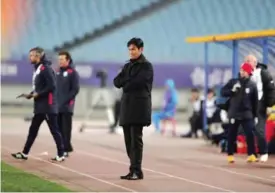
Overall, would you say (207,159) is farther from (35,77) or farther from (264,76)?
(35,77)

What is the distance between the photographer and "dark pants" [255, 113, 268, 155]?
15.6 m

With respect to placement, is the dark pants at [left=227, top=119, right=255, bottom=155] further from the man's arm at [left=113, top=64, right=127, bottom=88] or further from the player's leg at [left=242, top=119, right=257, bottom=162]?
the man's arm at [left=113, top=64, right=127, bottom=88]

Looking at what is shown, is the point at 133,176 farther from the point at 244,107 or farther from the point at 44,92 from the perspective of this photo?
the point at 244,107

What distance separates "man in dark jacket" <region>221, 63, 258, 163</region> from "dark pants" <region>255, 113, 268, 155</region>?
50 cm

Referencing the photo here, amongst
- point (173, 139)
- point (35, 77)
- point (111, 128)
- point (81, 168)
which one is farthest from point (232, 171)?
point (111, 128)

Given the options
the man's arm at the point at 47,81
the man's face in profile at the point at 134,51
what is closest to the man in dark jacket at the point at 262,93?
the man's arm at the point at 47,81

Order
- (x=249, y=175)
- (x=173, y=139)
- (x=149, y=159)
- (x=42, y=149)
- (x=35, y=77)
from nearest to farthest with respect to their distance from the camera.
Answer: (x=249, y=175)
(x=35, y=77)
(x=149, y=159)
(x=42, y=149)
(x=173, y=139)

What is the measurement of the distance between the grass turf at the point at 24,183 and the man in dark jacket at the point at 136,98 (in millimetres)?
1222

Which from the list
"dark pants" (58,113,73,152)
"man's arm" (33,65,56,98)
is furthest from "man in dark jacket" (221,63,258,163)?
"man's arm" (33,65,56,98)

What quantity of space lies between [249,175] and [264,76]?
3161mm

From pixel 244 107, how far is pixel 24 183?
16.2 ft

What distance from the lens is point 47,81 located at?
14359mm

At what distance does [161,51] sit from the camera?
101 feet

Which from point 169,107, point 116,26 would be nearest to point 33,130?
point 169,107
